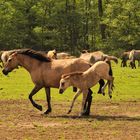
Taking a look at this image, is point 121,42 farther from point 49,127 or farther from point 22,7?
point 49,127

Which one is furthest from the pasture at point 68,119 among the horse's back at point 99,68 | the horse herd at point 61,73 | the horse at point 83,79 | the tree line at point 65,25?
the tree line at point 65,25

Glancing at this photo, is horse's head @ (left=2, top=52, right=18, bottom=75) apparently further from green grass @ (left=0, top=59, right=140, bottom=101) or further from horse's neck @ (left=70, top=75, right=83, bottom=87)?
green grass @ (left=0, top=59, right=140, bottom=101)

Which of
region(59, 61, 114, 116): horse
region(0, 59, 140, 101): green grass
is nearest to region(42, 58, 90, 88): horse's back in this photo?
region(59, 61, 114, 116): horse

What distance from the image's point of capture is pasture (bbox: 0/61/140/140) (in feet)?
40.2

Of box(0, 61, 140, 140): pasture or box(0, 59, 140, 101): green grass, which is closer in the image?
box(0, 61, 140, 140): pasture

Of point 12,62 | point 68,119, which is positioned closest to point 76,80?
point 68,119

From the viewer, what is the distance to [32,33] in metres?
71.1

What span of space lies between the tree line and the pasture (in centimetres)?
4514

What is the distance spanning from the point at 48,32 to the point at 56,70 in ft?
177

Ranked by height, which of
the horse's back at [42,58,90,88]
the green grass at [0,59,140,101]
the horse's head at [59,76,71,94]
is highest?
the horse's back at [42,58,90,88]

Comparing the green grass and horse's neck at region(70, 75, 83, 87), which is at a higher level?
horse's neck at region(70, 75, 83, 87)

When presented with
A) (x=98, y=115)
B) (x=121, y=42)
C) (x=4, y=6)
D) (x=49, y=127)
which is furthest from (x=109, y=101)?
(x=4, y=6)

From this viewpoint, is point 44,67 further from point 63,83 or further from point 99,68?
point 99,68

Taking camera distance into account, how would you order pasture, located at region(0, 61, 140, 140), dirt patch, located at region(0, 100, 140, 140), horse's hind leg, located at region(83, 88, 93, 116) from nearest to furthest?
dirt patch, located at region(0, 100, 140, 140), pasture, located at region(0, 61, 140, 140), horse's hind leg, located at region(83, 88, 93, 116)
